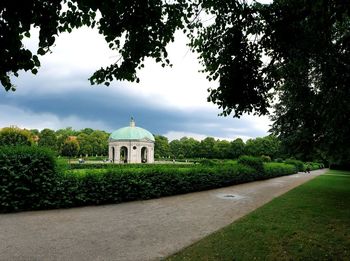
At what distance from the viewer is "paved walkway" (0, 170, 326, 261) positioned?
5711 millimetres

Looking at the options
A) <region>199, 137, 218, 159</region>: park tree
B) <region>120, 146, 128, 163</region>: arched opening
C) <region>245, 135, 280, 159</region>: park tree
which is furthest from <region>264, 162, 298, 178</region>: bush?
<region>199, 137, 218, 159</region>: park tree

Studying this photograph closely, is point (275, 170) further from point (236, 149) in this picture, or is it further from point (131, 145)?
point (236, 149)

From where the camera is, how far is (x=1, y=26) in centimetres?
353

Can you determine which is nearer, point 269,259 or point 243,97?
point 269,259

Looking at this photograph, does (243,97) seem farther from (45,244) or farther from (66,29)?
(45,244)

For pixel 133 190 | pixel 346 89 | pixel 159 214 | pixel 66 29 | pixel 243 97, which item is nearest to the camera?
pixel 66 29

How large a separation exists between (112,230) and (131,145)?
4978 cm

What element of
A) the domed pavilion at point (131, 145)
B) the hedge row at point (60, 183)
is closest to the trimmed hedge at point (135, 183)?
the hedge row at point (60, 183)

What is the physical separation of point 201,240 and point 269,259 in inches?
62.5

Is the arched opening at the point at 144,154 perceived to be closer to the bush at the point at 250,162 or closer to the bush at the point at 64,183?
the bush at the point at 250,162

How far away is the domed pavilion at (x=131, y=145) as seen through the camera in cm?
5675

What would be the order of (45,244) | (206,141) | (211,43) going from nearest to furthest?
1. (45,244)
2. (211,43)
3. (206,141)

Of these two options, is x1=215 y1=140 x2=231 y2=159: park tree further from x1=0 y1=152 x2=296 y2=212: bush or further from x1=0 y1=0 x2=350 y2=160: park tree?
x1=0 y1=0 x2=350 y2=160: park tree

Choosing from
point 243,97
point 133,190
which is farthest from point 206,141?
point 243,97
